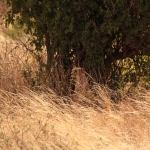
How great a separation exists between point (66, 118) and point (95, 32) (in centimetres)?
132

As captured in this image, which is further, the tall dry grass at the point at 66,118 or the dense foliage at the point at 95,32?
the dense foliage at the point at 95,32

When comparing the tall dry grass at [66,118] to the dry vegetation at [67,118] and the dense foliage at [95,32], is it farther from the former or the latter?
the dense foliage at [95,32]

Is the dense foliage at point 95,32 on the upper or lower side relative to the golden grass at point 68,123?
upper

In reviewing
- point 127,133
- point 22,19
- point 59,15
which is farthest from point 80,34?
point 127,133

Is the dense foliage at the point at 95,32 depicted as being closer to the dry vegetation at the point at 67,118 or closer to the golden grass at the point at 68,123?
the dry vegetation at the point at 67,118

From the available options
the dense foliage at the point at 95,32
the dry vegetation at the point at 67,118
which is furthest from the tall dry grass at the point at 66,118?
the dense foliage at the point at 95,32

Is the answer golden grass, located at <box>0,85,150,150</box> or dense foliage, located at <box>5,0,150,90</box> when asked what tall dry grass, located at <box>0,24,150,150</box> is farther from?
dense foliage, located at <box>5,0,150,90</box>

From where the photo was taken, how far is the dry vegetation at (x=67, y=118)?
467 centimetres

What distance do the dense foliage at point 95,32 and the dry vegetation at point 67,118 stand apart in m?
0.46

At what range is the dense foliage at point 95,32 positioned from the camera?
576 centimetres

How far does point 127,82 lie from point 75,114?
1.53m

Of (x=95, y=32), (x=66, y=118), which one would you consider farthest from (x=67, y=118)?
(x=95, y=32)

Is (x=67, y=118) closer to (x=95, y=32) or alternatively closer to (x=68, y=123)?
(x=68, y=123)

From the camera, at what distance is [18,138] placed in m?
4.71
